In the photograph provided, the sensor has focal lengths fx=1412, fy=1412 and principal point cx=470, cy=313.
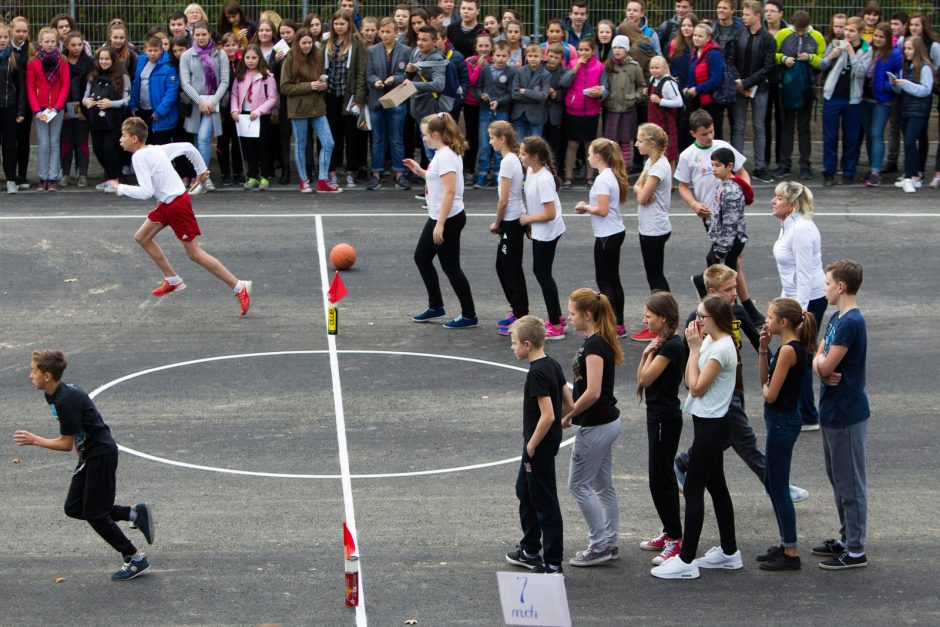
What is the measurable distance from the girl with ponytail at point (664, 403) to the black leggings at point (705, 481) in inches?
8.4

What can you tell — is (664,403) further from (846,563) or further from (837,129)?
(837,129)

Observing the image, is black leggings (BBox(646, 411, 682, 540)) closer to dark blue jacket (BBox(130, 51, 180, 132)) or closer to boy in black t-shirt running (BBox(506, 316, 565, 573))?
boy in black t-shirt running (BBox(506, 316, 565, 573))

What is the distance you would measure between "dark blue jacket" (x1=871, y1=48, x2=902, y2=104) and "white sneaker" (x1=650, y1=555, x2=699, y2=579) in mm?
13061

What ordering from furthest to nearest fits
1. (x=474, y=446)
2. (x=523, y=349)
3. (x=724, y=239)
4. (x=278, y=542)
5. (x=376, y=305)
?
(x=376, y=305), (x=724, y=239), (x=474, y=446), (x=278, y=542), (x=523, y=349)

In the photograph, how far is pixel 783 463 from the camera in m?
8.62

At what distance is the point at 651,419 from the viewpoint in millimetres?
8789

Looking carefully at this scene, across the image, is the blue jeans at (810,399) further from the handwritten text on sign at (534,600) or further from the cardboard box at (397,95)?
the cardboard box at (397,95)

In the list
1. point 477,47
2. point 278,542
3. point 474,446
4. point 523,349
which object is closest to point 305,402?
point 474,446

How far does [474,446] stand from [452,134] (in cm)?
425

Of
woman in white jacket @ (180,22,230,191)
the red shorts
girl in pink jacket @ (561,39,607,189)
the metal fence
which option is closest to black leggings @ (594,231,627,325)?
the red shorts

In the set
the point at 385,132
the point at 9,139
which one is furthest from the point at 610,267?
the point at 9,139

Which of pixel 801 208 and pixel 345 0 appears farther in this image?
pixel 345 0

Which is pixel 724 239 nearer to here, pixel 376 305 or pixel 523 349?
pixel 376 305

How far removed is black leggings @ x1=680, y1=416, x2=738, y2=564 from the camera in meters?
8.47
